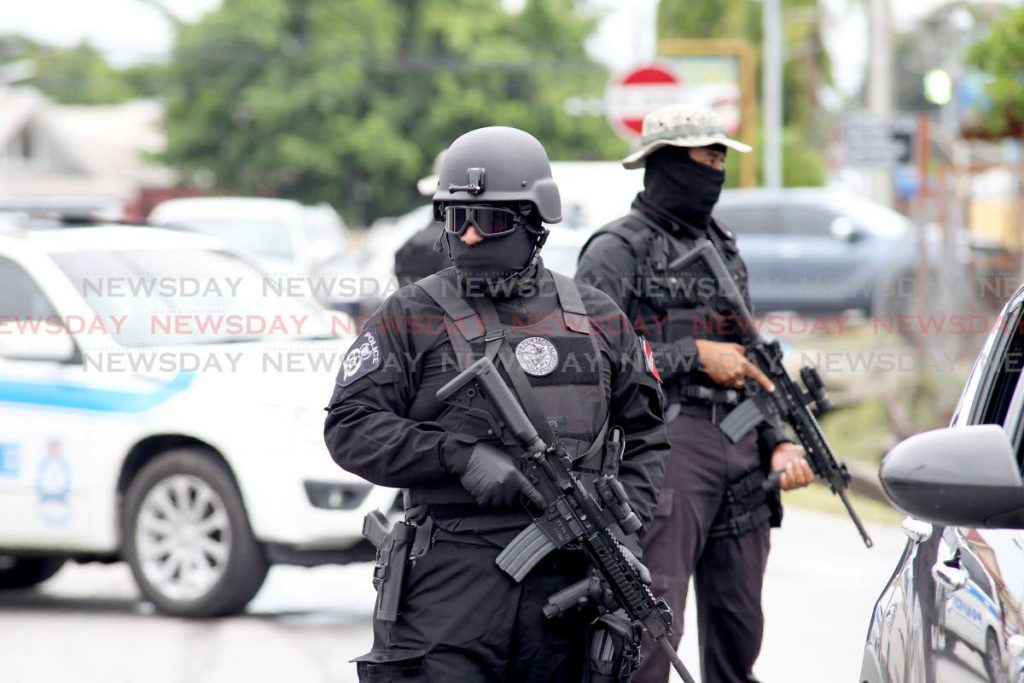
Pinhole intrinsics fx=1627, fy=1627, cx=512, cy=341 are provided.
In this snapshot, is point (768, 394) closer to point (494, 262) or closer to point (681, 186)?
point (681, 186)

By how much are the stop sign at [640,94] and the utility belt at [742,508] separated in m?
9.27

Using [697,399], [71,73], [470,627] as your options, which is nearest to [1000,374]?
[470,627]

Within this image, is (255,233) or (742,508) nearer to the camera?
Result: (742,508)

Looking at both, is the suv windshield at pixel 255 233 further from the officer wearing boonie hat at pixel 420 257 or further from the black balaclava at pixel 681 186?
the black balaclava at pixel 681 186

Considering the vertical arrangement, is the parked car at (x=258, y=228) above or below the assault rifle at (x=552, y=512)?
below

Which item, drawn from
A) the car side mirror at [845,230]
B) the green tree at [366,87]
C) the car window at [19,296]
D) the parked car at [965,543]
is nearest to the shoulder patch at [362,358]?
the parked car at [965,543]

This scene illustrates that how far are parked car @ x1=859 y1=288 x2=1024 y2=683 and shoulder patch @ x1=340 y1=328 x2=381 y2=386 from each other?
1.19 metres

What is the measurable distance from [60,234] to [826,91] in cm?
4245

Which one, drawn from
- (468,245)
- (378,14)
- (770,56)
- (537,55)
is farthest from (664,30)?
(468,245)

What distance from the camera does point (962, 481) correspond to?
273 cm

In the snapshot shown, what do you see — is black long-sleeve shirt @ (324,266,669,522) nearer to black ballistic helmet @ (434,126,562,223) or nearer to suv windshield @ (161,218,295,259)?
black ballistic helmet @ (434,126,562,223)

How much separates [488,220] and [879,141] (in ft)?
36.0

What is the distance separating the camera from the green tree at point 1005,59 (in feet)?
37.4

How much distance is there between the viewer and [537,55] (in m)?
49.2
